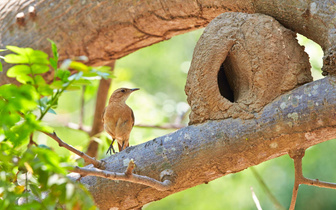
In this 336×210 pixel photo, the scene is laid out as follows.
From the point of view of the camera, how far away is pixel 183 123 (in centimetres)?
803

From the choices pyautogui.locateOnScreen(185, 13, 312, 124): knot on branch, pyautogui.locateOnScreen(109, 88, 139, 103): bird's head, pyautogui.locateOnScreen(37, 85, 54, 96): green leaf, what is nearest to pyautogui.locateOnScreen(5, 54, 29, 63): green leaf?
pyautogui.locateOnScreen(37, 85, 54, 96): green leaf

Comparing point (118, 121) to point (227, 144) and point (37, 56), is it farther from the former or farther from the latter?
point (37, 56)

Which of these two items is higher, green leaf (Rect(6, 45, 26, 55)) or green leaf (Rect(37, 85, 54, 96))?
green leaf (Rect(6, 45, 26, 55))

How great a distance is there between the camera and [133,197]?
3.45 metres

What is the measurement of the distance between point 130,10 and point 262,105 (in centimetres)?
198

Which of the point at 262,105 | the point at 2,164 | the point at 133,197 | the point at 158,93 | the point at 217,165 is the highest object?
the point at 2,164

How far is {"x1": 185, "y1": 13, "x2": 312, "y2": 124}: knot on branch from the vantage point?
3.40 meters

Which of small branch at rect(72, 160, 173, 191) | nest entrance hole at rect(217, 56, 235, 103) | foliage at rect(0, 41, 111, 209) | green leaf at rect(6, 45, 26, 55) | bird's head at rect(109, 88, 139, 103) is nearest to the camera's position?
foliage at rect(0, 41, 111, 209)

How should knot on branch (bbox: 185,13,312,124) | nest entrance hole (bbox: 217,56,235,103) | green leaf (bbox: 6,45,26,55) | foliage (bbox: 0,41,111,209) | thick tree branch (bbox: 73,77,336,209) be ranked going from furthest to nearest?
1. nest entrance hole (bbox: 217,56,235,103)
2. knot on branch (bbox: 185,13,312,124)
3. thick tree branch (bbox: 73,77,336,209)
4. green leaf (bbox: 6,45,26,55)
5. foliage (bbox: 0,41,111,209)

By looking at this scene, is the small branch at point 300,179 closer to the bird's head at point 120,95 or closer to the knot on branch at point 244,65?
the knot on branch at point 244,65

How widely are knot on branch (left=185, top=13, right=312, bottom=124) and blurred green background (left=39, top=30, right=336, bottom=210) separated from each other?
8.77 ft

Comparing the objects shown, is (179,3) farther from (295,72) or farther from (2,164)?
(2,164)

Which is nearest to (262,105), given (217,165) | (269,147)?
(269,147)

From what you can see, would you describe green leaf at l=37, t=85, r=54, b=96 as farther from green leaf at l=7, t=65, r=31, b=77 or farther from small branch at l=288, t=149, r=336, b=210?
small branch at l=288, t=149, r=336, b=210
